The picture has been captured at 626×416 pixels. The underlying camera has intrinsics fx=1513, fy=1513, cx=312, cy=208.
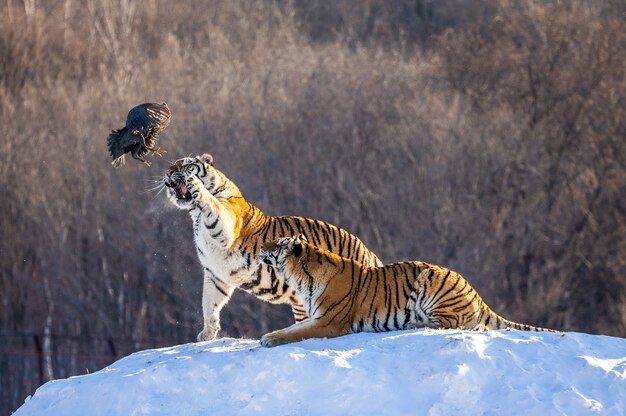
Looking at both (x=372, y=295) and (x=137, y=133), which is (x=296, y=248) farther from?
(x=137, y=133)

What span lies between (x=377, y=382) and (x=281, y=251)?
198cm

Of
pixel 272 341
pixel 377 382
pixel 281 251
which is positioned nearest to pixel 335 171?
pixel 281 251

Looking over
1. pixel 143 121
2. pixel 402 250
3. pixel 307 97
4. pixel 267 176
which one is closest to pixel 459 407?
pixel 143 121

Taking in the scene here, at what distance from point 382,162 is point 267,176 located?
261 cm

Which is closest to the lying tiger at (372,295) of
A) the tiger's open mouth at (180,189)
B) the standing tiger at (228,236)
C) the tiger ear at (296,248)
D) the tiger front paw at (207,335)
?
the tiger ear at (296,248)

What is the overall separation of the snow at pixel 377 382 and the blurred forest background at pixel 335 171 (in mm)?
19947

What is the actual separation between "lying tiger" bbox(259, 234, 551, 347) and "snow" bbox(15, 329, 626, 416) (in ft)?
2.57

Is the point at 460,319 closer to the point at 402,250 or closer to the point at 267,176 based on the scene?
the point at 402,250

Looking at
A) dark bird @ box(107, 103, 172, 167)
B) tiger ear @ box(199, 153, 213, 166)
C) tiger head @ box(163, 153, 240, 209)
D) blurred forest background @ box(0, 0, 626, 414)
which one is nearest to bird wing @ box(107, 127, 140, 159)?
dark bird @ box(107, 103, 172, 167)

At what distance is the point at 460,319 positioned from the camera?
10.3m

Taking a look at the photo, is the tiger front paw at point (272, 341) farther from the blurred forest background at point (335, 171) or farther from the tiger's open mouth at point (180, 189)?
the blurred forest background at point (335, 171)

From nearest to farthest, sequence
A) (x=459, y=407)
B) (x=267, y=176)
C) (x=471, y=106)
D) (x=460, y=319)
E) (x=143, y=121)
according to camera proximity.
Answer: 1. (x=459, y=407)
2. (x=460, y=319)
3. (x=143, y=121)
4. (x=267, y=176)
5. (x=471, y=106)

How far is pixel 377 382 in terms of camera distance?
887 centimetres

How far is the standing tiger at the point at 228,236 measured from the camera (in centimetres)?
1143
